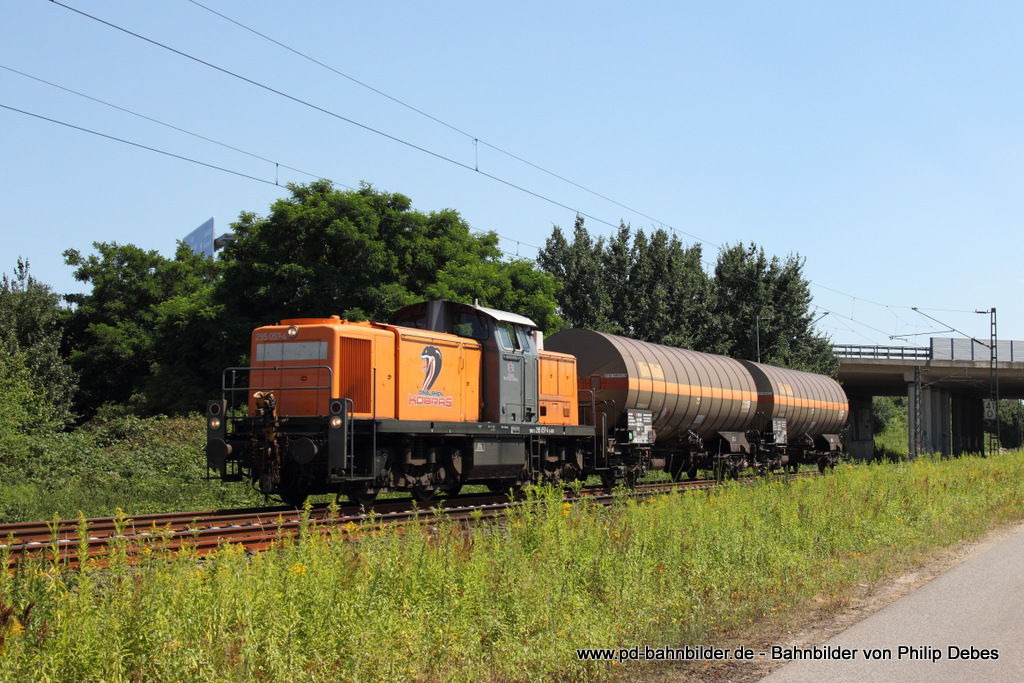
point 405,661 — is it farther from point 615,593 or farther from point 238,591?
point 615,593

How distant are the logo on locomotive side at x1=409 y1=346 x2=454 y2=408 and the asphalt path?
8.85 metres

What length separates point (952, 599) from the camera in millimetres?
8586

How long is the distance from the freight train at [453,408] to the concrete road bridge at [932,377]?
31238 mm

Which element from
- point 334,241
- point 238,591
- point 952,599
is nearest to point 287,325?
point 238,591

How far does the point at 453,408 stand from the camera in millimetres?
16406

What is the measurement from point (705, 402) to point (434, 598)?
18.0 metres

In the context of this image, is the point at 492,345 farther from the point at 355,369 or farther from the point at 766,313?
the point at 766,313

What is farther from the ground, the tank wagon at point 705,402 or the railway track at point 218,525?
the tank wagon at point 705,402

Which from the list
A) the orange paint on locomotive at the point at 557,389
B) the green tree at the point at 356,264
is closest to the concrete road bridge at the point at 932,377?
the green tree at the point at 356,264

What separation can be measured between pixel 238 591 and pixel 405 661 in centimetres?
117

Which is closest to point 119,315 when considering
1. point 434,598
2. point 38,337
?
point 38,337

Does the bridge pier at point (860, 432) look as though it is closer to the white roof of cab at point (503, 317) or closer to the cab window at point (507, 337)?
the white roof of cab at point (503, 317)

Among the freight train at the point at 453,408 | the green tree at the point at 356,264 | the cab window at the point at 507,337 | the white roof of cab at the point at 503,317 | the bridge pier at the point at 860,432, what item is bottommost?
the bridge pier at the point at 860,432

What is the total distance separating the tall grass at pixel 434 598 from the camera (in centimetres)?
505
